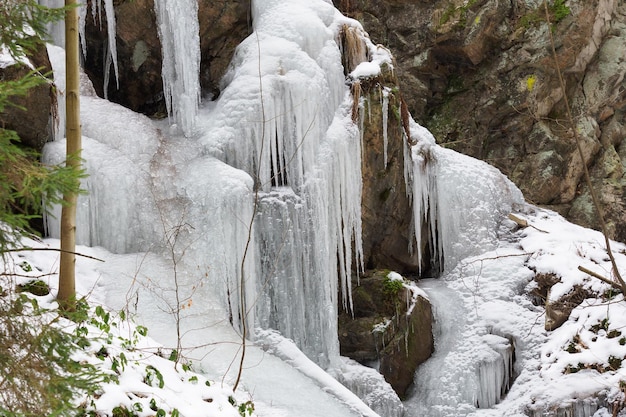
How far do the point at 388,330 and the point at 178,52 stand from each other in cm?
470

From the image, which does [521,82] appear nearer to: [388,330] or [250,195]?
[388,330]

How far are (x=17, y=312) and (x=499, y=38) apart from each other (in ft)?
41.5

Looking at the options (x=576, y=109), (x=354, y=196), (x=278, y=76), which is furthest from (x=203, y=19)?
(x=576, y=109)

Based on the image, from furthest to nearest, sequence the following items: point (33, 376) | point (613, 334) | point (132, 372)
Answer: point (613, 334) → point (132, 372) → point (33, 376)

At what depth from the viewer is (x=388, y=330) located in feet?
30.6

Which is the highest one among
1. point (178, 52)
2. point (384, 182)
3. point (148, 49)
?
point (148, 49)

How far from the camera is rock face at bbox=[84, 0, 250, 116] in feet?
32.5

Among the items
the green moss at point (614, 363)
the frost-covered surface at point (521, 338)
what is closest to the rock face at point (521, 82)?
the frost-covered surface at point (521, 338)

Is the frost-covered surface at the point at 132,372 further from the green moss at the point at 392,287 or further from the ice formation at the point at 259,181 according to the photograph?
the green moss at the point at 392,287

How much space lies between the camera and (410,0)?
1463 cm

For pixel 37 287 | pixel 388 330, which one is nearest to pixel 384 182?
pixel 388 330

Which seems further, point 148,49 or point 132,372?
point 148,49

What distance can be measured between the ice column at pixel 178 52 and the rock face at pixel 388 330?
11.4ft

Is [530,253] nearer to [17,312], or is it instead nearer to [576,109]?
[576,109]
